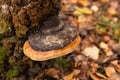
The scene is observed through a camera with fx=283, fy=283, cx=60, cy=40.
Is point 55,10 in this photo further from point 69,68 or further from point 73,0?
point 73,0

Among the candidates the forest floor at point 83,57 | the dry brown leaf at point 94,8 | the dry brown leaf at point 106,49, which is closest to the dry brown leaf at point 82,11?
the forest floor at point 83,57

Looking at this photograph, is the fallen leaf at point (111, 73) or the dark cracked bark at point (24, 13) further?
the fallen leaf at point (111, 73)

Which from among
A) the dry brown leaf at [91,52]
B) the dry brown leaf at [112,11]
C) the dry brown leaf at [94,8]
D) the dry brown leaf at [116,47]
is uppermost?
the dry brown leaf at [94,8]

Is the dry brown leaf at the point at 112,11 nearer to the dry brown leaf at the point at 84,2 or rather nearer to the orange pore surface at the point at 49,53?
the dry brown leaf at the point at 84,2

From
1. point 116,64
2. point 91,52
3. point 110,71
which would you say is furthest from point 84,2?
point 110,71

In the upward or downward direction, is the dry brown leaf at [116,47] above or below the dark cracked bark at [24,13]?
below

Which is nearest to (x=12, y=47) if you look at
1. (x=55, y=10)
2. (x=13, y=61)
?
(x=13, y=61)

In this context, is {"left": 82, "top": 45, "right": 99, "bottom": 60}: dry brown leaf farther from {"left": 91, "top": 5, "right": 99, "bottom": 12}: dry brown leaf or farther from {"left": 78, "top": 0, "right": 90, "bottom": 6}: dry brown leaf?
{"left": 78, "top": 0, "right": 90, "bottom": 6}: dry brown leaf
